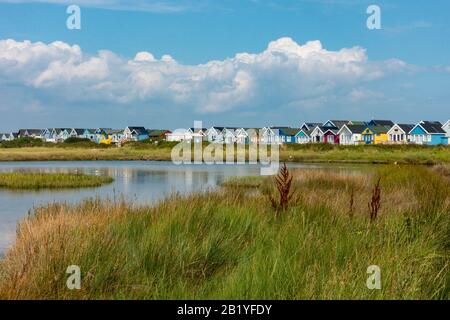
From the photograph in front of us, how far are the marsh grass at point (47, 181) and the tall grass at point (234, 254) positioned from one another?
21490 millimetres

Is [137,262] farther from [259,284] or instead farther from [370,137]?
[370,137]

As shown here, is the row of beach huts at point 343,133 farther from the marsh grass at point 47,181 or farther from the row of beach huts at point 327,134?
the marsh grass at point 47,181

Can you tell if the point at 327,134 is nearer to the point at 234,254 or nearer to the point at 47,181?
the point at 47,181

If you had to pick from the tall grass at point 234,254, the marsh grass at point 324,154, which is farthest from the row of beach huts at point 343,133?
the tall grass at point 234,254

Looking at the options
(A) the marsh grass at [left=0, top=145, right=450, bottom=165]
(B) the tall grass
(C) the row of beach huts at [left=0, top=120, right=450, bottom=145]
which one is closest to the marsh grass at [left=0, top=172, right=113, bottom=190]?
(B) the tall grass

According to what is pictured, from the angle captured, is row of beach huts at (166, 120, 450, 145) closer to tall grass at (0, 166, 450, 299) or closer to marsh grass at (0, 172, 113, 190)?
marsh grass at (0, 172, 113, 190)

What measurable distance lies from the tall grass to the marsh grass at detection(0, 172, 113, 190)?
21.5m

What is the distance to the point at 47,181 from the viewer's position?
31469 millimetres

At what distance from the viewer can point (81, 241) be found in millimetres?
7422

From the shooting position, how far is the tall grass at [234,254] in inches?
232

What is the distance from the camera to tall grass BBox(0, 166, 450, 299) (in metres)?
5.89
